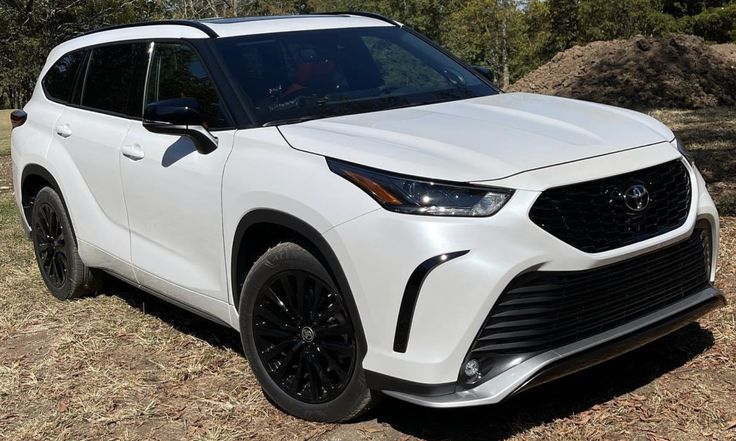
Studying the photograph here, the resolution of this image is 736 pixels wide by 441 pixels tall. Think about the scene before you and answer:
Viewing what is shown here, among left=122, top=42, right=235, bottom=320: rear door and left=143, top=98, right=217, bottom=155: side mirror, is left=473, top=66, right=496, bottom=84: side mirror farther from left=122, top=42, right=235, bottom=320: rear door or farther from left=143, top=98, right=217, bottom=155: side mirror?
left=143, top=98, right=217, bottom=155: side mirror

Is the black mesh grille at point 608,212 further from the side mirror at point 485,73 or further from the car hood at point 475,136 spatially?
the side mirror at point 485,73

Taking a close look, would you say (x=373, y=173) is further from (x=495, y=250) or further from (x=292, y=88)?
(x=292, y=88)

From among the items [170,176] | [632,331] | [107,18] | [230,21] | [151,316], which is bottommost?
[107,18]

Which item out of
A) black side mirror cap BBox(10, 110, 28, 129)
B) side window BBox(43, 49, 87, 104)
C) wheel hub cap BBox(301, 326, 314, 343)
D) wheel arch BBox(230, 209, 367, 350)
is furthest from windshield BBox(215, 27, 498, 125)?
black side mirror cap BBox(10, 110, 28, 129)

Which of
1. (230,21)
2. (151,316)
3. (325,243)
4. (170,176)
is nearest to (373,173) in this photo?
(325,243)

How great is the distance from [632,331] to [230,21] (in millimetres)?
2816

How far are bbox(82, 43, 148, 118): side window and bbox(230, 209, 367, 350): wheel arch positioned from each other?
1327 millimetres

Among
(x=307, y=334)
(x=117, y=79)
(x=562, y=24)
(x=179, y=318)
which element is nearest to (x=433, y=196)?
(x=307, y=334)

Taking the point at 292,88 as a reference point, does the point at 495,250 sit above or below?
below

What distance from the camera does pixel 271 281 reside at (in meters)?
3.84

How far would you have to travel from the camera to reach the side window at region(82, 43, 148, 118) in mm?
4988

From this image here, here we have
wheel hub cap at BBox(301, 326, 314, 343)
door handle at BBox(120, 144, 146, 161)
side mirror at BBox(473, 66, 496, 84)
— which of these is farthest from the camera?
side mirror at BBox(473, 66, 496, 84)

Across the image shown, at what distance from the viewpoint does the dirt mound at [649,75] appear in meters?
14.8

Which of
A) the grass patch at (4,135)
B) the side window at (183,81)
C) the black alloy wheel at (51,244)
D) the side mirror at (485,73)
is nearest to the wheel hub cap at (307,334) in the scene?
the side window at (183,81)
